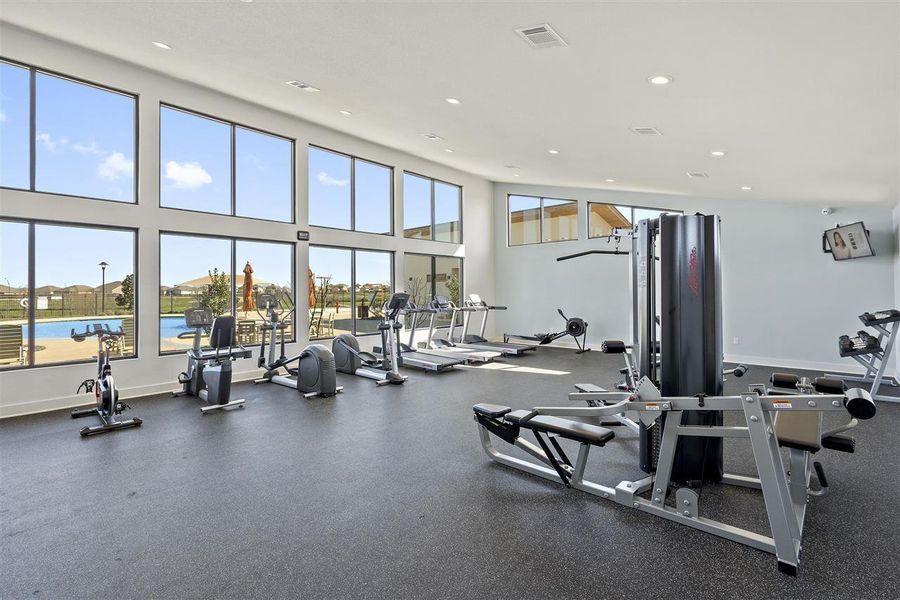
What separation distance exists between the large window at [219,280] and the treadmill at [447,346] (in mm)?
2545

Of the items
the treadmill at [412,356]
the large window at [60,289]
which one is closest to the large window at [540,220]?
the treadmill at [412,356]

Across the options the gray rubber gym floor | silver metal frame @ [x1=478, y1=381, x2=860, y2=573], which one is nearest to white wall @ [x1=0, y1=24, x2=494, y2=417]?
the gray rubber gym floor

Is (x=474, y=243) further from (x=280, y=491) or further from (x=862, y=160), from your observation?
(x=280, y=491)

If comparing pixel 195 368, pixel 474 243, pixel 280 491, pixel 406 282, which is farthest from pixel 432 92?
pixel 474 243

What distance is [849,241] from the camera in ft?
21.1

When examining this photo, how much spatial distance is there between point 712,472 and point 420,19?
3.51 m

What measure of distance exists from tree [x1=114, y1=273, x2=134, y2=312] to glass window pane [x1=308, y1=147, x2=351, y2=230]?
266 centimetres

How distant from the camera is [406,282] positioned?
9.07 m

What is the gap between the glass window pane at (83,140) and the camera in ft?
16.6

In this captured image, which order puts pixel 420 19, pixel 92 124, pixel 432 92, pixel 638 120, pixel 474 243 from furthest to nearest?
pixel 474 243 → pixel 92 124 → pixel 432 92 → pixel 638 120 → pixel 420 19

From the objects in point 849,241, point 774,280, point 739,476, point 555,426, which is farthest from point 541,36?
point 774,280

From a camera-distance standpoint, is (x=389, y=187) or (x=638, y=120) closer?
(x=638, y=120)

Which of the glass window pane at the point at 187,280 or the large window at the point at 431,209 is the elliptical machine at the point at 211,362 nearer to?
the glass window pane at the point at 187,280

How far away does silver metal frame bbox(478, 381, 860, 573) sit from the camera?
2082 millimetres
